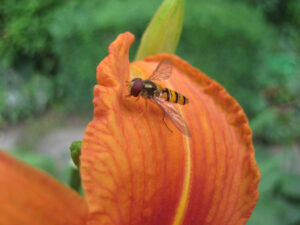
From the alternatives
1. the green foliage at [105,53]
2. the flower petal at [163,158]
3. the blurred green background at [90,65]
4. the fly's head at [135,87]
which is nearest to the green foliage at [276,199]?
the flower petal at [163,158]

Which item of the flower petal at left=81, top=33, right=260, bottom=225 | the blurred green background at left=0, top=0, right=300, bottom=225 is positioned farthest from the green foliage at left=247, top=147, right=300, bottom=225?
the blurred green background at left=0, top=0, right=300, bottom=225

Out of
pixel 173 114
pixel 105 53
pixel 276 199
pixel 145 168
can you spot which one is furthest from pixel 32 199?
pixel 105 53

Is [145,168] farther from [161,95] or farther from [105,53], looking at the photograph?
[105,53]

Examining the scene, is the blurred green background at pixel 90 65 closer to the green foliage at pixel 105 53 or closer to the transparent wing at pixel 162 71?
the green foliage at pixel 105 53

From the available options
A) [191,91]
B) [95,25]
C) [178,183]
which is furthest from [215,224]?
[95,25]

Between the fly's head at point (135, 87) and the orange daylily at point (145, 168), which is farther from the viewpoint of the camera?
the fly's head at point (135, 87)

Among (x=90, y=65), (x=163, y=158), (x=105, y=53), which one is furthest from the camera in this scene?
(x=90, y=65)

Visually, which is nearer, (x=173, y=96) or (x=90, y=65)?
(x=173, y=96)

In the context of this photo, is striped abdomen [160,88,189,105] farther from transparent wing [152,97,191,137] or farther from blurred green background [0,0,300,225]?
blurred green background [0,0,300,225]
